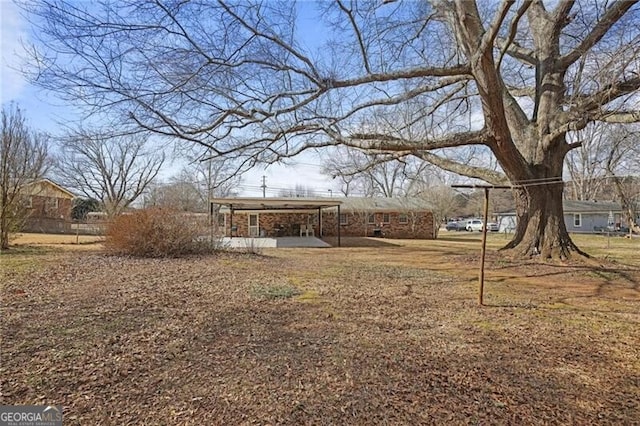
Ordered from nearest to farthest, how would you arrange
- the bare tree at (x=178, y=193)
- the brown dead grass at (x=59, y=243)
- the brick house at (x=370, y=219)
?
1. the brown dead grass at (x=59, y=243)
2. the brick house at (x=370, y=219)
3. the bare tree at (x=178, y=193)

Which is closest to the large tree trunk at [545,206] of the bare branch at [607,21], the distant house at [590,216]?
the bare branch at [607,21]

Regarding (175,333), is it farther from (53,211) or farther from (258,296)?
(53,211)

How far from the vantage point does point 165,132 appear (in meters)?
8.51

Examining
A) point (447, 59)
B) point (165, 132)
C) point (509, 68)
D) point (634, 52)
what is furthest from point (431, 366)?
point (509, 68)

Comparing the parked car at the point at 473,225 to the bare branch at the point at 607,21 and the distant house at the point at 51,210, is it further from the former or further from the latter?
the distant house at the point at 51,210

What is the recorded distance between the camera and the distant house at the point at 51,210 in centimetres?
2341

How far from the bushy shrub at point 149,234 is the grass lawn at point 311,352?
3040 millimetres


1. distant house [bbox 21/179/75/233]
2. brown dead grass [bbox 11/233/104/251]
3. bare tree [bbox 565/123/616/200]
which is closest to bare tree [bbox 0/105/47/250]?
brown dead grass [bbox 11/233/104/251]

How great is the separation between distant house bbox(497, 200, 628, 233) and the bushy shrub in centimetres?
3115

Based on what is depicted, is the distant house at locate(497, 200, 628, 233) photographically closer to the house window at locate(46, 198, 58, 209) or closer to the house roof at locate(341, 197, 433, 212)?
the house roof at locate(341, 197, 433, 212)

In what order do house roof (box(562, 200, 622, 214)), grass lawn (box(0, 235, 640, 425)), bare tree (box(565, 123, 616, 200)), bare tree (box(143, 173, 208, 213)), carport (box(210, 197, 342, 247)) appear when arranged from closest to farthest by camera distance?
grass lawn (box(0, 235, 640, 425)) → carport (box(210, 197, 342, 247)) → bare tree (box(565, 123, 616, 200)) → bare tree (box(143, 173, 208, 213)) → house roof (box(562, 200, 622, 214))

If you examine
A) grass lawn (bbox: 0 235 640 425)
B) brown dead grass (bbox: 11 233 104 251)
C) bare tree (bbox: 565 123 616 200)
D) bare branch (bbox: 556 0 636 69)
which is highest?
bare tree (bbox: 565 123 616 200)

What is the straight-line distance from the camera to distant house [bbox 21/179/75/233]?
922 inches

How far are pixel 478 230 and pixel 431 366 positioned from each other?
3736 cm
